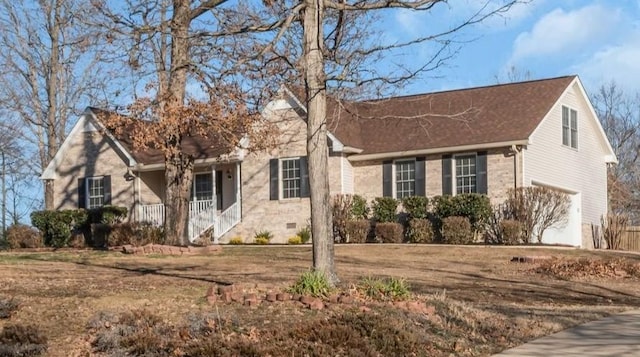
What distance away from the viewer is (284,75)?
587 inches

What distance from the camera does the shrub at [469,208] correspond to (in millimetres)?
27312

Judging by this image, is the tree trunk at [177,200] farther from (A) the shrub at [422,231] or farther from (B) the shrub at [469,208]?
(B) the shrub at [469,208]

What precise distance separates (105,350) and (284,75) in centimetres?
644

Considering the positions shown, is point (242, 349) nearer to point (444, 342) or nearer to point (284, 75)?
point (444, 342)

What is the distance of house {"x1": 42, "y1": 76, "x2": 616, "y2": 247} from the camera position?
28422mm

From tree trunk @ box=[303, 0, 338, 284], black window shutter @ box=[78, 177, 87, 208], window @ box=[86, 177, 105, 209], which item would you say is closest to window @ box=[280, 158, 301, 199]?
window @ box=[86, 177, 105, 209]

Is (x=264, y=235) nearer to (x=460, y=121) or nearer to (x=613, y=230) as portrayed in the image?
(x=460, y=121)

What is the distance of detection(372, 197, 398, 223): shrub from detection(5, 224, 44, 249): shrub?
12.1 metres

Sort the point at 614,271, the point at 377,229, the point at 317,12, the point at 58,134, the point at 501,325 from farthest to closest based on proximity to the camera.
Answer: the point at 58,134 < the point at 377,229 < the point at 614,271 < the point at 317,12 < the point at 501,325

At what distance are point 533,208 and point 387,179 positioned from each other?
5.16m

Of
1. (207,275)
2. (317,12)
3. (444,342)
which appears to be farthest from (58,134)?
(444,342)

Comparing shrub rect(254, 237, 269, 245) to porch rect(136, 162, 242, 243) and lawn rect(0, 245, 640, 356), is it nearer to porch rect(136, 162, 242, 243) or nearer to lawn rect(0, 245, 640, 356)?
porch rect(136, 162, 242, 243)

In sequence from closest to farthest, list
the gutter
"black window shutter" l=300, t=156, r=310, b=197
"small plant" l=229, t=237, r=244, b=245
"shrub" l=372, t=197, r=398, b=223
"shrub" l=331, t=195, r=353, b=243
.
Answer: the gutter, "shrub" l=331, t=195, r=353, b=243, "shrub" l=372, t=197, r=398, b=223, "black window shutter" l=300, t=156, r=310, b=197, "small plant" l=229, t=237, r=244, b=245

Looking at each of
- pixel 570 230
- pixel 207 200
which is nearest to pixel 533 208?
pixel 570 230
